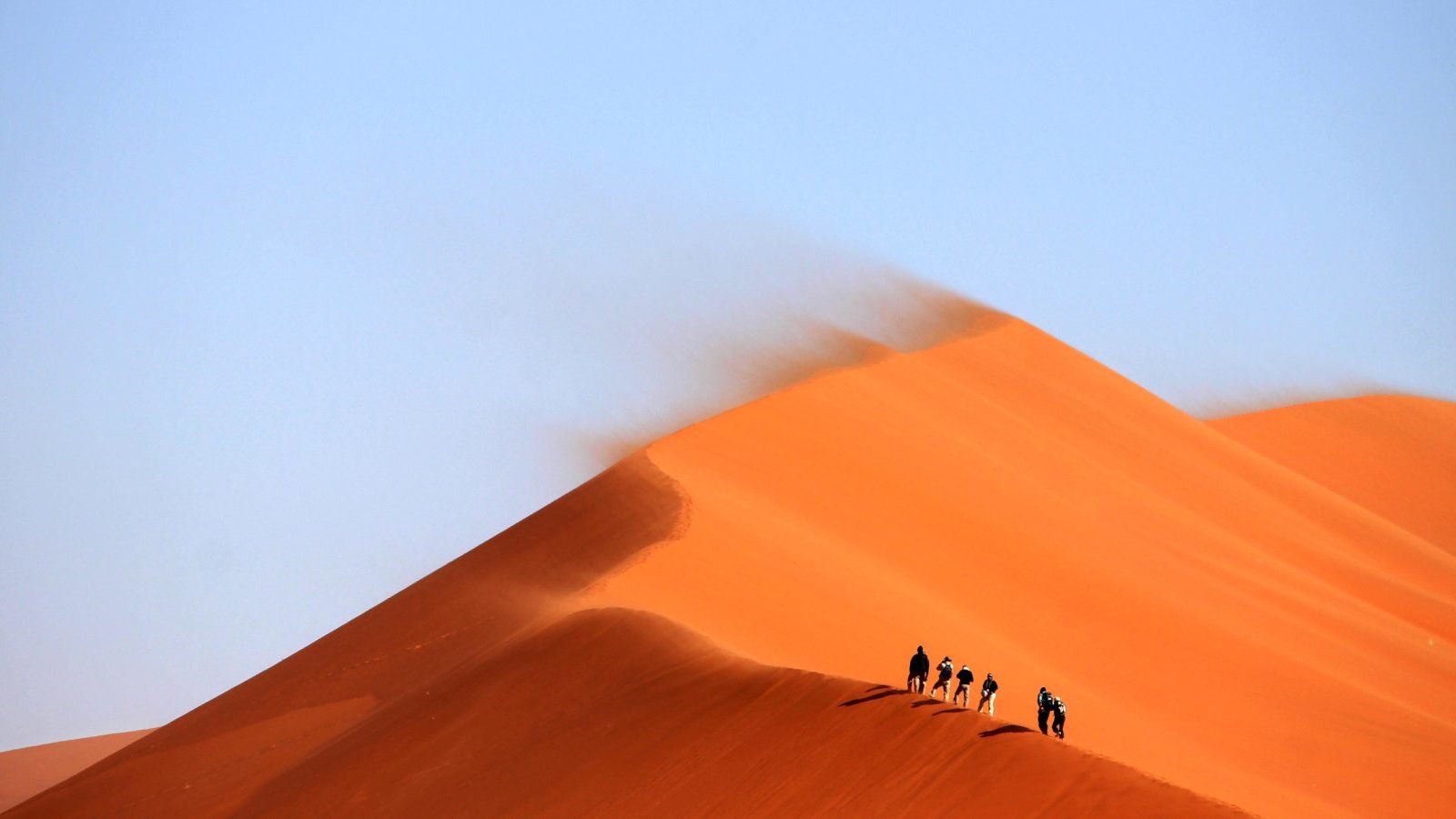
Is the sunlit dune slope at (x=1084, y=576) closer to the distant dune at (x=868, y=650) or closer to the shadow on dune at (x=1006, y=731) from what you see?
the distant dune at (x=868, y=650)

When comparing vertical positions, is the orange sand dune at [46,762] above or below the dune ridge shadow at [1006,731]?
above

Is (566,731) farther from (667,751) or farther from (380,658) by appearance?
(380,658)

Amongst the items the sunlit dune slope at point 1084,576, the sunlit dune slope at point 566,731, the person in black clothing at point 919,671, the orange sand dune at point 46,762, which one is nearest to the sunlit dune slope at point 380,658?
the sunlit dune slope at point 566,731

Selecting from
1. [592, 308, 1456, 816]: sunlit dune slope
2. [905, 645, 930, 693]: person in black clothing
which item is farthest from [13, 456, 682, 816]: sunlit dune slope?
[905, 645, 930, 693]: person in black clothing

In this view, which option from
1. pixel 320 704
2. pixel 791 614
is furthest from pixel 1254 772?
pixel 320 704

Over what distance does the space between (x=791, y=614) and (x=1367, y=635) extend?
1318 cm

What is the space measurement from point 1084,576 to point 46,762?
46720 millimetres

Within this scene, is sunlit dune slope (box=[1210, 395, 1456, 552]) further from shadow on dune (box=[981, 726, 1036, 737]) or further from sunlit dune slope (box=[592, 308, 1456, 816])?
shadow on dune (box=[981, 726, 1036, 737])

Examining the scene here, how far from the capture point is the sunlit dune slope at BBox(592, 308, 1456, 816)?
81.9 feet

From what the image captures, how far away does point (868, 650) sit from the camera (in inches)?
990

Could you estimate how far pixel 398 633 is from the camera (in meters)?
32.7

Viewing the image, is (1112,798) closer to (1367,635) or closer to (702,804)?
(702,804)

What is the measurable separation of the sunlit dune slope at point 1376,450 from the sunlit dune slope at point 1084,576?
11.6 m

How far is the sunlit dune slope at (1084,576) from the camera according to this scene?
983 inches
